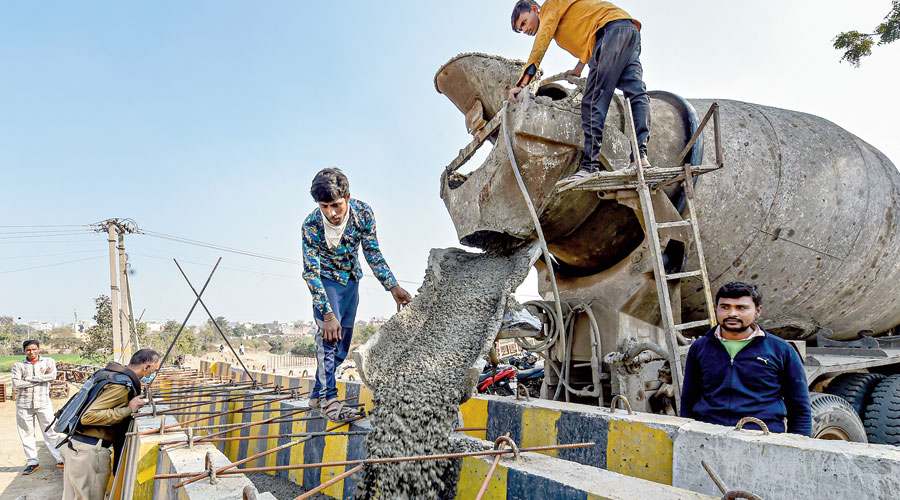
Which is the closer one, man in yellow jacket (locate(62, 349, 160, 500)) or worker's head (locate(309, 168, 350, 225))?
worker's head (locate(309, 168, 350, 225))

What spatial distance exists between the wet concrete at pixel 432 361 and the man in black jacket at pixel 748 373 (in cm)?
116

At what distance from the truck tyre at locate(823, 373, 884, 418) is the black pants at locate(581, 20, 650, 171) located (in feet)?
8.90

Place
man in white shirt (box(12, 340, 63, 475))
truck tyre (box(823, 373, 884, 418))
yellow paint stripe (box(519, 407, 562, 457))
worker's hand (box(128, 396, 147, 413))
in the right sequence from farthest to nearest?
man in white shirt (box(12, 340, 63, 475))
truck tyre (box(823, 373, 884, 418))
worker's hand (box(128, 396, 147, 413))
yellow paint stripe (box(519, 407, 562, 457))

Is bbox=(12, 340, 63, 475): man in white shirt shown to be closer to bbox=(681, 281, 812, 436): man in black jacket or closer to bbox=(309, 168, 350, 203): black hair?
bbox=(309, 168, 350, 203): black hair

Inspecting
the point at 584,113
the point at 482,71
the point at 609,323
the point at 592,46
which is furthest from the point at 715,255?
the point at 482,71

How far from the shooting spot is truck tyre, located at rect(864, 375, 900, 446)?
400cm

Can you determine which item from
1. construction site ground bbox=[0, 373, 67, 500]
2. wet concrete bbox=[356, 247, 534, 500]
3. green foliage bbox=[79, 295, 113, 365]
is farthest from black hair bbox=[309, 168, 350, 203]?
green foliage bbox=[79, 295, 113, 365]

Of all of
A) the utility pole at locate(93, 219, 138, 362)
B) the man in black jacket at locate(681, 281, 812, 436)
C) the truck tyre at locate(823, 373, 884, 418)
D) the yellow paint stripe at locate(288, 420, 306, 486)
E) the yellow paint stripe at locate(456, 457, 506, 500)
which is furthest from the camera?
the utility pole at locate(93, 219, 138, 362)

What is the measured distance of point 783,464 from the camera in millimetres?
1839

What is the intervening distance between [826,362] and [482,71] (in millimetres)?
3521

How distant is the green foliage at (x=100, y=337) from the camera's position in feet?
60.6

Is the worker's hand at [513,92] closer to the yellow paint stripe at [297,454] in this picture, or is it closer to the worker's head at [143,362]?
the yellow paint stripe at [297,454]

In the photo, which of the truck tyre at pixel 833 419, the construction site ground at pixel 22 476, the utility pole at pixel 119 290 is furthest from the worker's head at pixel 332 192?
the utility pole at pixel 119 290

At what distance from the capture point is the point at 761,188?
12.5 feet
